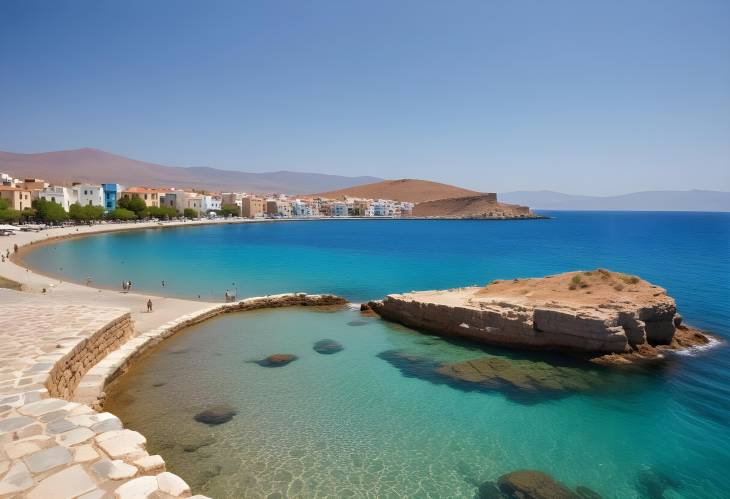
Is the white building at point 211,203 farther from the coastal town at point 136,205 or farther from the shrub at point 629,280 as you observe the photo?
the shrub at point 629,280

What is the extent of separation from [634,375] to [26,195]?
8602 centimetres

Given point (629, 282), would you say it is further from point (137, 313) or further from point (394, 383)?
point (137, 313)

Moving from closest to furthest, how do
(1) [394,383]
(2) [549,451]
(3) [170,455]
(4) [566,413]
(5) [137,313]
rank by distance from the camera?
(3) [170,455], (2) [549,451], (4) [566,413], (1) [394,383], (5) [137,313]

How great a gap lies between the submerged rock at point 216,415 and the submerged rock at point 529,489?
5.63 m

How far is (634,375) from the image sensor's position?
1259cm

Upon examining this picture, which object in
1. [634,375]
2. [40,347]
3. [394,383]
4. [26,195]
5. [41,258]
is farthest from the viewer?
[26,195]

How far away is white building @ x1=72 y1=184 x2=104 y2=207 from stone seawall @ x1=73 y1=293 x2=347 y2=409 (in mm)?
79468

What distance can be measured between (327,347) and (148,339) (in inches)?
238

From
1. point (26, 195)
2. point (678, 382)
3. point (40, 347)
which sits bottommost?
point (678, 382)

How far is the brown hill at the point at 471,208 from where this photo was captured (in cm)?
17125

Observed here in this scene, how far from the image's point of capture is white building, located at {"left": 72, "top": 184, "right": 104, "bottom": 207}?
81250mm

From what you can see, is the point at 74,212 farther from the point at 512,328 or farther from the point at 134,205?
the point at 512,328

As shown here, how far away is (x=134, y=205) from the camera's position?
83375 mm

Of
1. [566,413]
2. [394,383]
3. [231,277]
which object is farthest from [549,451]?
[231,277]
